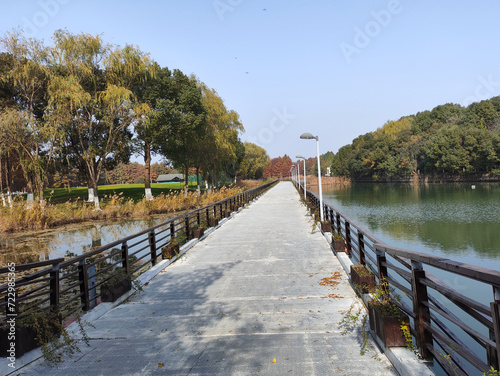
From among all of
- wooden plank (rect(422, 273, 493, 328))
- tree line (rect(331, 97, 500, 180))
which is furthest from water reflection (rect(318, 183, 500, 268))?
tree line (rect(331, 97, 500, 180))

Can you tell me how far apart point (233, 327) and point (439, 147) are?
72795mm

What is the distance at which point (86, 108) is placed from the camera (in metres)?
26.2

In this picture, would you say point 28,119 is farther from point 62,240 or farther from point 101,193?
point 101,193

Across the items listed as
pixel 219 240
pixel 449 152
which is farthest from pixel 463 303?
pixel 449 152

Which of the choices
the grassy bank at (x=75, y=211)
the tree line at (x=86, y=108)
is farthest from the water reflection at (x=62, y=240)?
the tree line at (x=86, y=108)

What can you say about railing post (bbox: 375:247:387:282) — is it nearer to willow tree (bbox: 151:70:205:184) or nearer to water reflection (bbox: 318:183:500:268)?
water reflection (bbox: 318:183:500:268)

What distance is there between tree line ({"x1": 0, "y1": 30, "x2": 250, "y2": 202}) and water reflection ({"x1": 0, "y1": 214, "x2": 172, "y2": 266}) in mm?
6134

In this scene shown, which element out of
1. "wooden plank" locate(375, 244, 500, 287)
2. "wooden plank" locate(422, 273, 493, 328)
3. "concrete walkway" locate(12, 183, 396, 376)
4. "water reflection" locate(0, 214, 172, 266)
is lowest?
"water reflection" locate(0, 214, 172, 266)

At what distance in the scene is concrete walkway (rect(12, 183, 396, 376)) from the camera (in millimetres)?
3773

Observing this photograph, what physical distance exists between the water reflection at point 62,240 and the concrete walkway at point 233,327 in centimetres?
722

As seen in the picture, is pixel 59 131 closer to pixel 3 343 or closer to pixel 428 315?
pixel 3 343

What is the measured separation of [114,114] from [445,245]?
23.5 metres

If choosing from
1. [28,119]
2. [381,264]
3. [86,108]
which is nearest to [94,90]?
[86,108]

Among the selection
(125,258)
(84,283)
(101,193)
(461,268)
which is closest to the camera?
(461,268)
